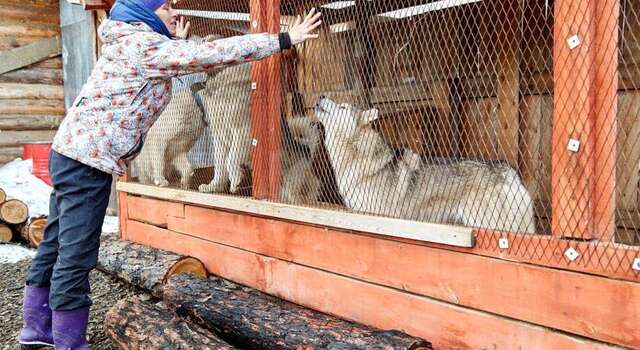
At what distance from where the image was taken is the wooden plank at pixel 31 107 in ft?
27.8

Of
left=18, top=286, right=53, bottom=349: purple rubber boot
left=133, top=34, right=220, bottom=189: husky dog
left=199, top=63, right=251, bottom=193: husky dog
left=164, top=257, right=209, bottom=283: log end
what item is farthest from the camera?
left=133, top=34, right=220, bottom=189: husky dog

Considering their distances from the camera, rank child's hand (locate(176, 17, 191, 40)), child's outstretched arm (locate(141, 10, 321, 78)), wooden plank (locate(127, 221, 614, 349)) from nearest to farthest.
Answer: wooden plank (locate(127, 221, 614, 349)) < child's outstretched arm (locate(141, 10, 321, 78)) < child's hand (locate(176, 17, 191, 40))

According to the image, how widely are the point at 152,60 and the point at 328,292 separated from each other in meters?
1.59

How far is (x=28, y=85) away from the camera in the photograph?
8703 millimetres

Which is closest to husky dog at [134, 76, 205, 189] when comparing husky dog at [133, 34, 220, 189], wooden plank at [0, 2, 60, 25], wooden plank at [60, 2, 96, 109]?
husky dog at [133, 34, 220, 189]

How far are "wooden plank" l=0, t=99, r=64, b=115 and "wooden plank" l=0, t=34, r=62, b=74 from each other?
0.54 meters

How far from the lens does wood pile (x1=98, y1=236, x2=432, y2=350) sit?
7.80ft

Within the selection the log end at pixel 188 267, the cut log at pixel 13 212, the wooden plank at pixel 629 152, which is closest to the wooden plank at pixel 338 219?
the log end at pixel 188 267

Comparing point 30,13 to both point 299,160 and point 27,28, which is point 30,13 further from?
point 299,160

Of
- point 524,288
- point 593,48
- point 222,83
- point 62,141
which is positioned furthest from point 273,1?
point 524,288

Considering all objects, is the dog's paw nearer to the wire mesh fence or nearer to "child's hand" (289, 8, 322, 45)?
the wire mesh fence

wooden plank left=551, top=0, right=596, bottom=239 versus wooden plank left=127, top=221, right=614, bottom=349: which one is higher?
wooden plank left=551, top=0, right=596, bottom=239

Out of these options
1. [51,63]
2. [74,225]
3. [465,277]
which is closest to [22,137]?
[51,63]

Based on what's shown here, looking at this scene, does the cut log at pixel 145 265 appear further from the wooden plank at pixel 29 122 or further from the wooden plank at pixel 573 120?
the wooden plank at pixel 29 122
